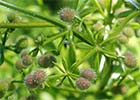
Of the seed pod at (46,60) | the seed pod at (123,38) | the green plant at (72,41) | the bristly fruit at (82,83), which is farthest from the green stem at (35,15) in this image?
the seed pod at (123,38)

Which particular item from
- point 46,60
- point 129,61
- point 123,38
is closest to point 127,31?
point 123,38

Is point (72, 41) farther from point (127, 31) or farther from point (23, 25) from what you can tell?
point (127, 31)

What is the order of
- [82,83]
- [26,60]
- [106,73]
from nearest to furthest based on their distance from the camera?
[82,83] < [26,60] < [106,73]

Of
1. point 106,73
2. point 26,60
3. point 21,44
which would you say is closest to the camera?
point 26,60

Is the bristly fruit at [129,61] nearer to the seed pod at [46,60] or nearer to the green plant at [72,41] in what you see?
the green plant at [72,41]

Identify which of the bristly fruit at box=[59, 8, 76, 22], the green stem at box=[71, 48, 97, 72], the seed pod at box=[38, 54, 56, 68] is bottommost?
the green stem at box=[71, 48, 97, 72]

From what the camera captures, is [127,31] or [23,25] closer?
[23,25]

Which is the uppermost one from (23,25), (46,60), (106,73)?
(23,25)

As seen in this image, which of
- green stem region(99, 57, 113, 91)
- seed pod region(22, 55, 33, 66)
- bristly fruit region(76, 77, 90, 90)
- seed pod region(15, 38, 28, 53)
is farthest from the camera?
green stem region(99, 57, 113, 91)

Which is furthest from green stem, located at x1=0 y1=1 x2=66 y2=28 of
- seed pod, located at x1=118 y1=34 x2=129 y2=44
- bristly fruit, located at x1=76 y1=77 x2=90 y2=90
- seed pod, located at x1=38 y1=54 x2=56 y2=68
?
seed pod, located at x1=118 y1=34 x2=129 y2=44

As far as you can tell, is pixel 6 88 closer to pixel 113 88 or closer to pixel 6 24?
pixel 6 24

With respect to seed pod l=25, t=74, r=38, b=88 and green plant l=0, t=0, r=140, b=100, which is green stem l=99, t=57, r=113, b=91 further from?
seed pod l=25, t=74, r=38, b=88

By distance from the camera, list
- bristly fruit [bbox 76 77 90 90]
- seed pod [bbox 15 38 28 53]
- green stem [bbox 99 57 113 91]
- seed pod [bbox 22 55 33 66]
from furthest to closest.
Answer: green stem [bbox 99 57 113 91]
seed pod [bbox 15 38 28 53]
seed pod [bbox 22 55 33 66]
bristly fruit [bbox 76 77 90 90]
